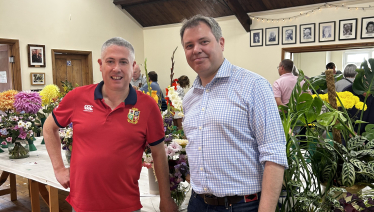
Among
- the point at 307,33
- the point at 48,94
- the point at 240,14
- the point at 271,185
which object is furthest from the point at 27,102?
the point at 307,33

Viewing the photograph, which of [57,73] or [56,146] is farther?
[57,73]

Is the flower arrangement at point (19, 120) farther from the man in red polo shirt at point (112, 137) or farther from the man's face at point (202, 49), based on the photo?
the man's face at point (202, 49)

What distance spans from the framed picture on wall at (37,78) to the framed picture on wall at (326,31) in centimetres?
619

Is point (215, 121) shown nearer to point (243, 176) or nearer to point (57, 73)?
point (243, 176)

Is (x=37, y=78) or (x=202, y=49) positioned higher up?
(x=37, y=78)

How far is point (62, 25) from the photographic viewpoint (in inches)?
290

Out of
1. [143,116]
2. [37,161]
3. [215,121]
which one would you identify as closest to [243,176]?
[215,121]

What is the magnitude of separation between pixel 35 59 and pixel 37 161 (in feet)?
15.9

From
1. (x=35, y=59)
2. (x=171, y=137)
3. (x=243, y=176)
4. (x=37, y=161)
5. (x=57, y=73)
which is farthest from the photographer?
(x=57, y=73)

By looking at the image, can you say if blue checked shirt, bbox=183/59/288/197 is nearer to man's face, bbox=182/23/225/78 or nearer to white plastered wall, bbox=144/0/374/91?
man's face, bbox=182/23/225/78

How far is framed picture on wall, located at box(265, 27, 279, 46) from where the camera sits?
7144 mm

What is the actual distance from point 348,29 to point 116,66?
6.18 m

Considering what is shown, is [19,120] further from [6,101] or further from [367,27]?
[367,27]

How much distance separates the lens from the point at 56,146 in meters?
1.75
